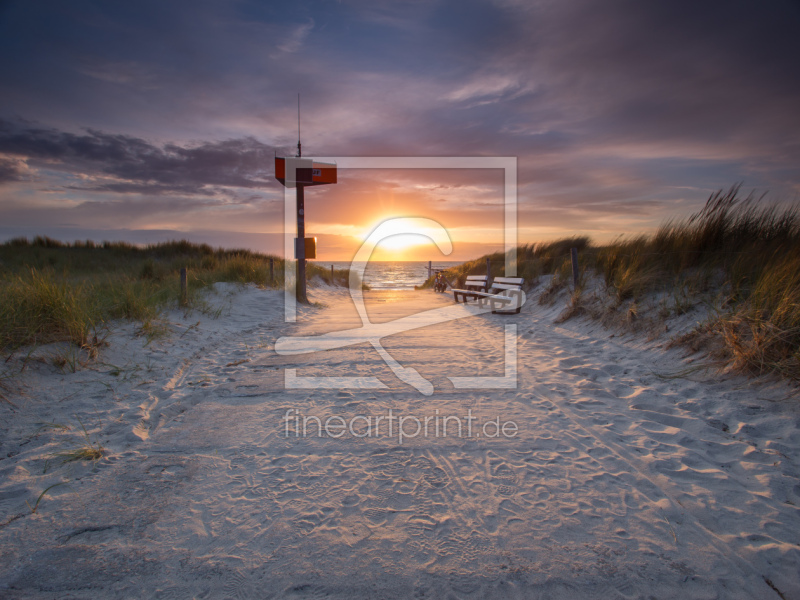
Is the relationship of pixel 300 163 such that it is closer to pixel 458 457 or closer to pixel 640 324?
pixel 640 324

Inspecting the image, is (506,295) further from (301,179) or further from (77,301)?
(77,301)

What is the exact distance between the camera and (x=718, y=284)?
5.43 metres

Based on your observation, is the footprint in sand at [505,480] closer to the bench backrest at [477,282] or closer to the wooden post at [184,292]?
the wooden post at [184,292]

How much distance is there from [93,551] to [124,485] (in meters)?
0.59

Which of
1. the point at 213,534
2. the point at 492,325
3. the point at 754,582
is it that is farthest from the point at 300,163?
the point at 754,582

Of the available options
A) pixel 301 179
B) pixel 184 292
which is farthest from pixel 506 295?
pixel 184 292

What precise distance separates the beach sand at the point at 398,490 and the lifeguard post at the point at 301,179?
6860mm

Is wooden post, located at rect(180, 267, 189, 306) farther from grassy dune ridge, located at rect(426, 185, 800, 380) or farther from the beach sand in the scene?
grassy dune ridge, located at rect(426, 185, 800, 380)

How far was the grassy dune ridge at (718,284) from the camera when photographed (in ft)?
11.8

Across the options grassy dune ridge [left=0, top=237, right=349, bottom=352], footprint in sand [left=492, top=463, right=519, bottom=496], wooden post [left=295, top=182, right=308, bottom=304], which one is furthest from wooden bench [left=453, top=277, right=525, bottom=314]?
footprint in sand [left=492, top=463, right=519, bottom=496]

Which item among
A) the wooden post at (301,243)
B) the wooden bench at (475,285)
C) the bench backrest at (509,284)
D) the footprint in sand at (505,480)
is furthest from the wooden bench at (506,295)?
the footprint in sand at (505,480)

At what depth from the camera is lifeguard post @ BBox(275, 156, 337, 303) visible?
34.5 feet

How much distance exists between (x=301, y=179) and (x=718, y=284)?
31.3ft

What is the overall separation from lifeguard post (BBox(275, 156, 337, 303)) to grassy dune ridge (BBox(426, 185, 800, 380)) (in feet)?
21.9
